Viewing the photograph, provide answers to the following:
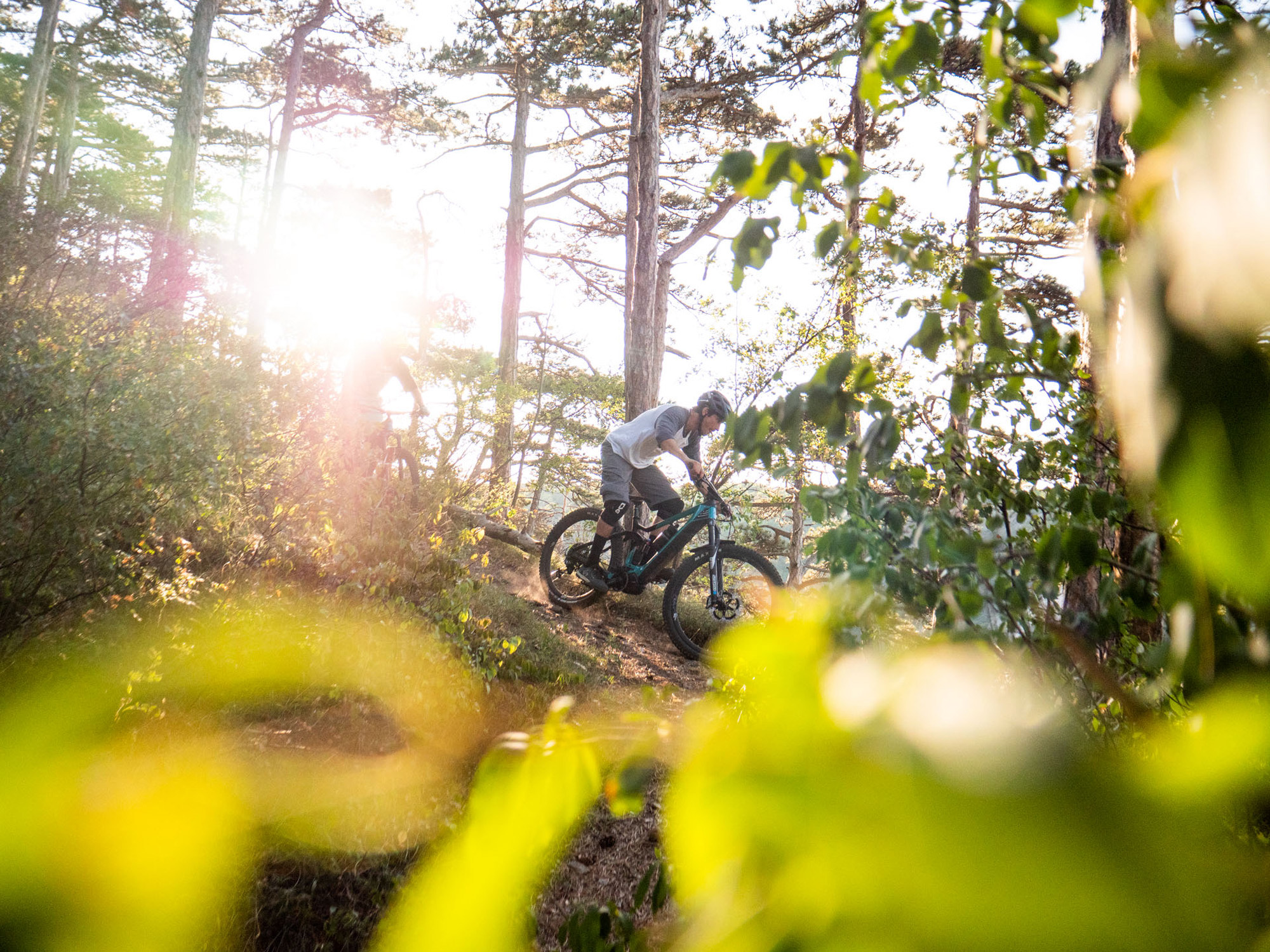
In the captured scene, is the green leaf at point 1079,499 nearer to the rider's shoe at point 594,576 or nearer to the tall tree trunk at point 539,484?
the rider's shoe at point 594,576

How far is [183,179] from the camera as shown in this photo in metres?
12.0

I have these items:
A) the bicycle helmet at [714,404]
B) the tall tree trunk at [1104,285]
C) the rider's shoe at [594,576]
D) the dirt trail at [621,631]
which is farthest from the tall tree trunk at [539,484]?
the tall tree trunk at [1104,285]

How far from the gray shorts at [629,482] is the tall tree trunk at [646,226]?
2.22 m

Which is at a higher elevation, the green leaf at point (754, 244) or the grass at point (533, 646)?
the green leaf at point (754, 244)

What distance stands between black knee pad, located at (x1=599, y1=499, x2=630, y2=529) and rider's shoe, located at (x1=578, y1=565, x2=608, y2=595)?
477 millimetres

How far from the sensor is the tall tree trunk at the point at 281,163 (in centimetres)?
1689

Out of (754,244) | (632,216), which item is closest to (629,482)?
(754,244)

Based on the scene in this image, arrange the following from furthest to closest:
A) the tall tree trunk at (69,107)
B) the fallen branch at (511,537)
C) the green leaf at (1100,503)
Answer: the tall tree trunk at (69,107) → the fallen branch at (511,537) → the green leaf at (1100,503)

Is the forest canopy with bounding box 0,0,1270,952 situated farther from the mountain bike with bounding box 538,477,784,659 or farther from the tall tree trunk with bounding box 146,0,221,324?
the tall tree trunk with bounding box 146,0,221,324

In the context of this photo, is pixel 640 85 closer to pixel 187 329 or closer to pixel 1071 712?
pixel 187 329

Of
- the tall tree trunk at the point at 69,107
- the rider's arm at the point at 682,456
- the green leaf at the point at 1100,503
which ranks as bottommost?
the green leaf at the point at 1100,503

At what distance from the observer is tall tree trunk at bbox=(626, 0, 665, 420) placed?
8883 mm

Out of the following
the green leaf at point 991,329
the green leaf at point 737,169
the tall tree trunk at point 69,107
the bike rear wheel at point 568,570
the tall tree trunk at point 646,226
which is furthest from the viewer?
the tall tree trunk at point 69,107

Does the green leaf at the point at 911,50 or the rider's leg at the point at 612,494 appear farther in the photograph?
the rider's leg at the point at 612,494
